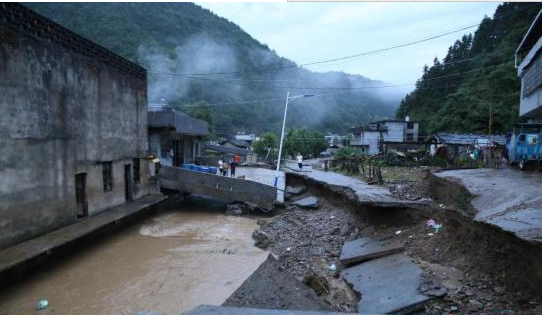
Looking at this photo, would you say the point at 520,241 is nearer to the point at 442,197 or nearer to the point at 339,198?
the point at 442,197

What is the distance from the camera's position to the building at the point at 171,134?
63.3 ft

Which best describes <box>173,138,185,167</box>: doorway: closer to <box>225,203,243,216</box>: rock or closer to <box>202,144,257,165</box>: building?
<box>225,203,243,216</box>: rock

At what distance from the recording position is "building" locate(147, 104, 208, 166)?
1930 centimetres

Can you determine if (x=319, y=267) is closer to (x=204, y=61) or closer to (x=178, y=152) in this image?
(x=178, y=152)

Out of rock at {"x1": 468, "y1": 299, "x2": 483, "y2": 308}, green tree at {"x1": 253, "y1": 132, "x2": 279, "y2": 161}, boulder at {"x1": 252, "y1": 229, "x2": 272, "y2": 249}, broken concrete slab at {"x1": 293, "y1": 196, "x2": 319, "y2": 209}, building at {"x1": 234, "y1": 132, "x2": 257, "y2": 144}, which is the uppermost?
building at {"x1": 234, "y1": 132, "x2": 257, "y2": 144}

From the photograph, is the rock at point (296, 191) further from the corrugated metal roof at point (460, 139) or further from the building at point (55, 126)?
the corrugated metal roof at point (460, 139)

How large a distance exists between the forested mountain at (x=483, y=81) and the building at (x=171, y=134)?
2444 centimetres

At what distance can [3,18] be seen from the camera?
9.20 m

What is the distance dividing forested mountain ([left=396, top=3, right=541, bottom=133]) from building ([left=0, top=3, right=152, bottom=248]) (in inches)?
1127

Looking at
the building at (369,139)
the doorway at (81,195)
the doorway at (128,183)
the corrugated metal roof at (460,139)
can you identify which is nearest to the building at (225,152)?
the building at (369,139)

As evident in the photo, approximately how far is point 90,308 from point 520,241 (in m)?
8.42

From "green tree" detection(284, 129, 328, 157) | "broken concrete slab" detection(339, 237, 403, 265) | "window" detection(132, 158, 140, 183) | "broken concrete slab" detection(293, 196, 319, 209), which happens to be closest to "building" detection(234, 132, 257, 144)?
"green tree" detection(284, 129, 328, 157)

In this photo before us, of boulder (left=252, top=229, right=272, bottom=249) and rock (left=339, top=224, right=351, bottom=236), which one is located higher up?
rock (left=339, top=224, right=351, bottom=236)

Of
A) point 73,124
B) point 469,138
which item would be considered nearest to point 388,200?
point 73,124
